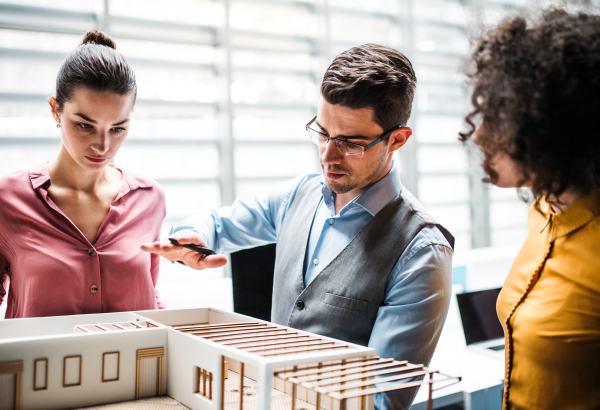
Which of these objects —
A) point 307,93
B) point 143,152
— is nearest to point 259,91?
point 307,93

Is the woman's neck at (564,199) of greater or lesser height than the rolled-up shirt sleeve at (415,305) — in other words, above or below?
above

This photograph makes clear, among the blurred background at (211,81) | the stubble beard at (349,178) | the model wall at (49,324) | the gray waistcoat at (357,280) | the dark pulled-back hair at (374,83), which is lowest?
the model wall at (49,324)

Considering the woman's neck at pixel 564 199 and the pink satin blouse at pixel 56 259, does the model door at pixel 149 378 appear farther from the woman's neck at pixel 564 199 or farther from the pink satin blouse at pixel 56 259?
the woman's neck at pixel 564 199

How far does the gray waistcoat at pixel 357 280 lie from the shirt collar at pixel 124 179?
67cm

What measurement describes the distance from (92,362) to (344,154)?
0.91m

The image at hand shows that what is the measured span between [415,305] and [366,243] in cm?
24

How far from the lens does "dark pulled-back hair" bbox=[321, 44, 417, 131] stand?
153cm

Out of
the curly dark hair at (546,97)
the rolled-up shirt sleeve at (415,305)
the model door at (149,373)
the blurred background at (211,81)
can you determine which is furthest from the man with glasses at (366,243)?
the blurred background at (211,81)

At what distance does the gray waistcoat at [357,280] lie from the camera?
59.2 inches

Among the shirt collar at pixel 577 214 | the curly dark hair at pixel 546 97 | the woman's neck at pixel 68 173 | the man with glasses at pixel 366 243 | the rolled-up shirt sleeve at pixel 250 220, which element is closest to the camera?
the curly dark hair at pixel 546 97

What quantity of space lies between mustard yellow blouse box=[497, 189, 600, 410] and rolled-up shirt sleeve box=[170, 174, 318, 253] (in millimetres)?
993

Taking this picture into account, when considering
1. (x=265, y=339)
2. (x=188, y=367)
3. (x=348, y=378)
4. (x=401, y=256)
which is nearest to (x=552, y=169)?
(x=401, y=256)

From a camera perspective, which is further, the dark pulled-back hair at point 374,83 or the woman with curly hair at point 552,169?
the dark pulled-back hair at point 374,83

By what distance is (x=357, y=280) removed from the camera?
1521mm
